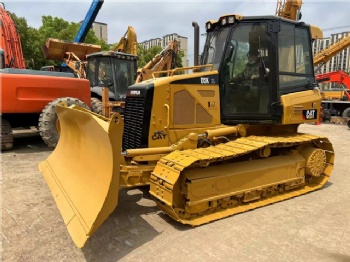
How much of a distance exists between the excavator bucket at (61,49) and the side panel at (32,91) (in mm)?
7245

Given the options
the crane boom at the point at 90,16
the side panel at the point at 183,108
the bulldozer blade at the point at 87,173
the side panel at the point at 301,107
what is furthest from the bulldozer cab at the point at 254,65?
the crane boom at the point at 90,16

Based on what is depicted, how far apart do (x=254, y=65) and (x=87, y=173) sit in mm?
2974

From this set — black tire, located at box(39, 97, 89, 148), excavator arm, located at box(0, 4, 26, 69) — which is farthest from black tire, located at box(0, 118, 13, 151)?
excavator arm, located at box(0, 4, 26, 69)

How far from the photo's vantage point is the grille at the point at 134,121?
409cm

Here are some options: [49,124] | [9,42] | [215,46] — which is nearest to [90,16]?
[9,42]

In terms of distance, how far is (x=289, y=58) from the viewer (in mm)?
4750

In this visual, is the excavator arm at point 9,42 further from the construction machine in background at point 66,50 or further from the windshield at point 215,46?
the windshield at point 215,46

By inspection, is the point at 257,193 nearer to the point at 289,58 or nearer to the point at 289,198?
the point at 289,198

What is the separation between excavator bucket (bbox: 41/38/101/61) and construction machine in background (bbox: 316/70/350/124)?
12901 mm

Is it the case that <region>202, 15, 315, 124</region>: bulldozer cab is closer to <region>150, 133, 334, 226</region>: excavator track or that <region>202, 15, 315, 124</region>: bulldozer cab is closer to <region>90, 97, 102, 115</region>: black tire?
<region>150, 133, 334, 226</region>: excavator track

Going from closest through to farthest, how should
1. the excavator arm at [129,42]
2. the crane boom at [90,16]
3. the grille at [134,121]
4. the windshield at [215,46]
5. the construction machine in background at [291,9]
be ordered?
1. the grille at [134,121]
2. the windshield at [215,46]
3. the construction machine in background at [291,9]
4. the excavator arm at [129,42]
5. the crane boom at [90,16]

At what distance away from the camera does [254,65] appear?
456 centimetres

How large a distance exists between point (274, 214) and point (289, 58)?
99.1 inches

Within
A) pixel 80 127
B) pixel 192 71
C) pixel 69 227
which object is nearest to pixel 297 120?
pixel 192 71
